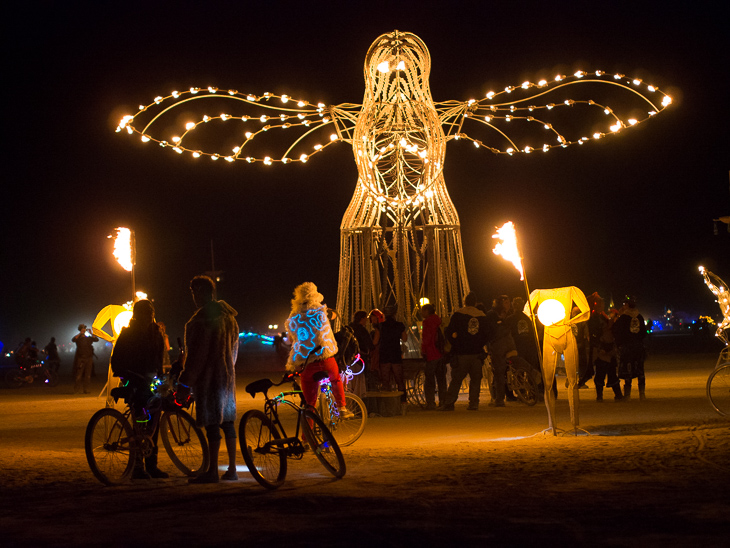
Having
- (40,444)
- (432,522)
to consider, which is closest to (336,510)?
(432,522)

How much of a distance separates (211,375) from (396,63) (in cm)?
908

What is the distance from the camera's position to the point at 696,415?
10781mm

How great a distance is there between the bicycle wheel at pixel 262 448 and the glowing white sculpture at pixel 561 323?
3664 mm

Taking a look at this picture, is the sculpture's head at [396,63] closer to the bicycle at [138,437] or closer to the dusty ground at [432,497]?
the dusty ground at [432,497]

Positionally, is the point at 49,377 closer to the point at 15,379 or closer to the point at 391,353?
the point at 15,379

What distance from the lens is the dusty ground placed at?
497 cm

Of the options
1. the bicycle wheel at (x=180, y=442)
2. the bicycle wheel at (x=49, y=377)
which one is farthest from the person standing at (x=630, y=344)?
the bicycle wheel at (x=49, y=377)

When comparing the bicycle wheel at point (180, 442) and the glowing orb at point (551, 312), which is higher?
the glowing orb at point (551, 312)

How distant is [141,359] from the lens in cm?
772

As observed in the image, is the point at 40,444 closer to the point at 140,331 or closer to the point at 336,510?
the point at 140,331

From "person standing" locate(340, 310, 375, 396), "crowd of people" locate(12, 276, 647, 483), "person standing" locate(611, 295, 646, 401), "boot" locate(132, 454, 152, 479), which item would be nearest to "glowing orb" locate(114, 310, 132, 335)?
"crowd of people" locate(12, 276, 647, 483)

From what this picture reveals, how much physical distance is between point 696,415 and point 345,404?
14.3 feet

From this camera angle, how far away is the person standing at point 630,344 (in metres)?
13.7

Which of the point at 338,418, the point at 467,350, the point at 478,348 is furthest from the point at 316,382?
the point at 478,348
